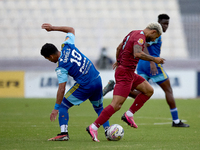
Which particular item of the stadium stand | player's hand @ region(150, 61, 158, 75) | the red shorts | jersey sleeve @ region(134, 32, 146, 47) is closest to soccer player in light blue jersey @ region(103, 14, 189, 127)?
player's hand @ region(150, 61, 158, 75)

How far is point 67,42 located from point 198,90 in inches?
460

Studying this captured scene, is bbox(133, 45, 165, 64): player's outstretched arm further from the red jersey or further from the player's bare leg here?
the player's bare leg

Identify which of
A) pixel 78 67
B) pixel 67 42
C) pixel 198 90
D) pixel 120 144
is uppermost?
pixel 67 42

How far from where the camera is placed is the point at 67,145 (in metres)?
5.19

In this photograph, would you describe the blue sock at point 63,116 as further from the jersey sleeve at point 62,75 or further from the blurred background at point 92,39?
the blurred background at point 92,39

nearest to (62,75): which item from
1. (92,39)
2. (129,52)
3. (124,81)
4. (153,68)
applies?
(124,81)

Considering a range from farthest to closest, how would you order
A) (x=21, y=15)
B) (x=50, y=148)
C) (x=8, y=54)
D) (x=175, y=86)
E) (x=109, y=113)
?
(x=21, y=15), (x=8, y=54), (x=175, y=86), (x=109, y=113), (x=50, y=148)

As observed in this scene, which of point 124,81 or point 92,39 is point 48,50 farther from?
point 92,39

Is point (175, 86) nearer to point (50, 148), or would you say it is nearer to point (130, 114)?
point (130, 114)

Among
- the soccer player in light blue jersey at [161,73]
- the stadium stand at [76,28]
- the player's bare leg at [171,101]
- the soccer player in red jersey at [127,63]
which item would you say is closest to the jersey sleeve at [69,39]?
the soccer player in red jersey at [127,63]

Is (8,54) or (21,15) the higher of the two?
(21,15)

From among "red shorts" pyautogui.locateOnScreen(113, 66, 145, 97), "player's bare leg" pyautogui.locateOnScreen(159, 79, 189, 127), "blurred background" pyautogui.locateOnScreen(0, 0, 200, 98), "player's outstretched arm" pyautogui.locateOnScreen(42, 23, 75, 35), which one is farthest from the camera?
"blurred background" pyautogui.locateOnScreen(0, 0, 200, 98)

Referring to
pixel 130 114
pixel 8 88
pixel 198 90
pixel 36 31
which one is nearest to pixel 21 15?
pixel 36 31

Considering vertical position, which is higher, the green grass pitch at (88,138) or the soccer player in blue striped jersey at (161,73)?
the soccer player in blue striped jersey at (161,73)
